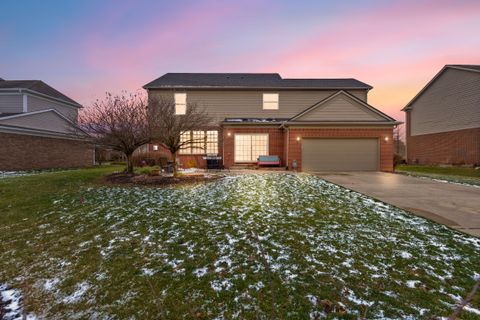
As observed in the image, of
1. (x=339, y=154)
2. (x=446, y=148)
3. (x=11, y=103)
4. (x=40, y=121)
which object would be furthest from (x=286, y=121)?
(x=11, y=103)

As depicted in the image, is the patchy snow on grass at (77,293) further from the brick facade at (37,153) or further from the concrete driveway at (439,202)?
the brick facade at (37,153)

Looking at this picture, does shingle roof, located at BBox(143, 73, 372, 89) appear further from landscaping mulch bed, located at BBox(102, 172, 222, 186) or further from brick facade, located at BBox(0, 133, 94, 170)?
landscaping mulch bed, located at BBox(102, 172, 222, 186)

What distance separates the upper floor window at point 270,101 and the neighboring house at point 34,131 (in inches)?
519

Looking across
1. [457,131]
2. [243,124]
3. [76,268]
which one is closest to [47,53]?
[243,124]

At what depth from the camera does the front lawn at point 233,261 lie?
101 inches

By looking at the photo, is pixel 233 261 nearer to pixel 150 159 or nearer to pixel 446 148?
pixel 150 159

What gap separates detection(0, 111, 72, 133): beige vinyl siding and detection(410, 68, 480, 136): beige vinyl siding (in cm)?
2972

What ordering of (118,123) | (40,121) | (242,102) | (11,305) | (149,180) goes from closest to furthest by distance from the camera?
(11,305)
(149,180)
(118,123)
(40,121)
(242,102)

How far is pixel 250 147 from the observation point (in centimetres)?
1642

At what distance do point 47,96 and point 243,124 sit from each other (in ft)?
56.0

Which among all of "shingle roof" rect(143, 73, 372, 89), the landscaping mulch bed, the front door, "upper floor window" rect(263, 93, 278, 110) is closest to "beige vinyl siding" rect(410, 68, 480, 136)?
"shingle roof" rect(143, 73, 372, 89)

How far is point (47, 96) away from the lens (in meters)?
19.3

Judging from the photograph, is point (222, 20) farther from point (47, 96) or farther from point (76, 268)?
point (76, 268)

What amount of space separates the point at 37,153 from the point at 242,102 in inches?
612
